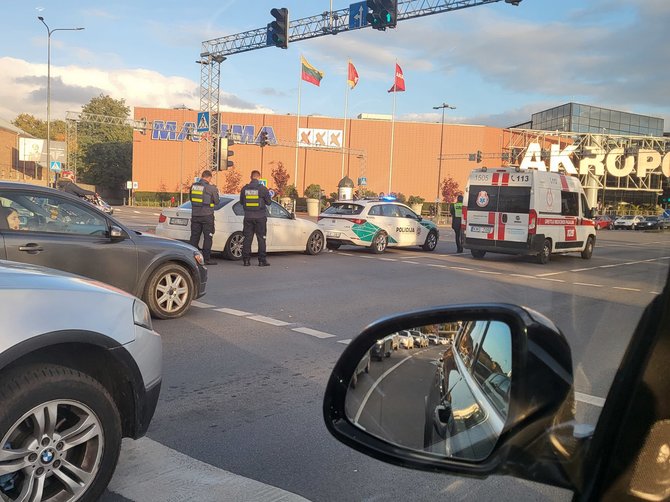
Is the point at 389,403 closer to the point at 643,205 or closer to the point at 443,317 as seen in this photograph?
the point at 443,317

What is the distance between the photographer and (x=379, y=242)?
1670cm

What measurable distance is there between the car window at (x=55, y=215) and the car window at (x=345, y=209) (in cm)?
1054

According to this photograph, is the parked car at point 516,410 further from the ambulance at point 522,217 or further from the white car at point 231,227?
the ambulance at point 522,217

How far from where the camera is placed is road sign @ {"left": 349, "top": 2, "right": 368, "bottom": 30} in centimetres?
2003

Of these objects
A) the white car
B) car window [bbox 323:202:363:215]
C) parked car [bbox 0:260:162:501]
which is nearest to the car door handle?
parked car [bbox 0:260:162:501]

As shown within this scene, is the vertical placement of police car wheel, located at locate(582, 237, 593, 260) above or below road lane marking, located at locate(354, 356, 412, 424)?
below

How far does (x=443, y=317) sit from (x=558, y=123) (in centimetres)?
107

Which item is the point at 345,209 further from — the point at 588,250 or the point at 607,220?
the point at 607,220

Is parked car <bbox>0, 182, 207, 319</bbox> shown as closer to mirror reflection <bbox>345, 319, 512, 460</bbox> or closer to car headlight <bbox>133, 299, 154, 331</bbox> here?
car headlight <bbox>133, 299, 154, 331</bbox>

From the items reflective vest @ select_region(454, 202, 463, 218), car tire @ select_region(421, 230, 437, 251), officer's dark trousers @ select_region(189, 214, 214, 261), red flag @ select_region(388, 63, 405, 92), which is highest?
red flag @ select_region(388, 63, 405, 92)

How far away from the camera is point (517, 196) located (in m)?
14.2

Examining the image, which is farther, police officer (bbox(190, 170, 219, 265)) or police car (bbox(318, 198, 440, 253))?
police car (bbox(318, 198, 440, 253))

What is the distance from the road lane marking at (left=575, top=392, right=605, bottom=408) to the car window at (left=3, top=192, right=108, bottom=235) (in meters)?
5.80

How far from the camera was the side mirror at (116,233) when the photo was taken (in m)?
6.51
